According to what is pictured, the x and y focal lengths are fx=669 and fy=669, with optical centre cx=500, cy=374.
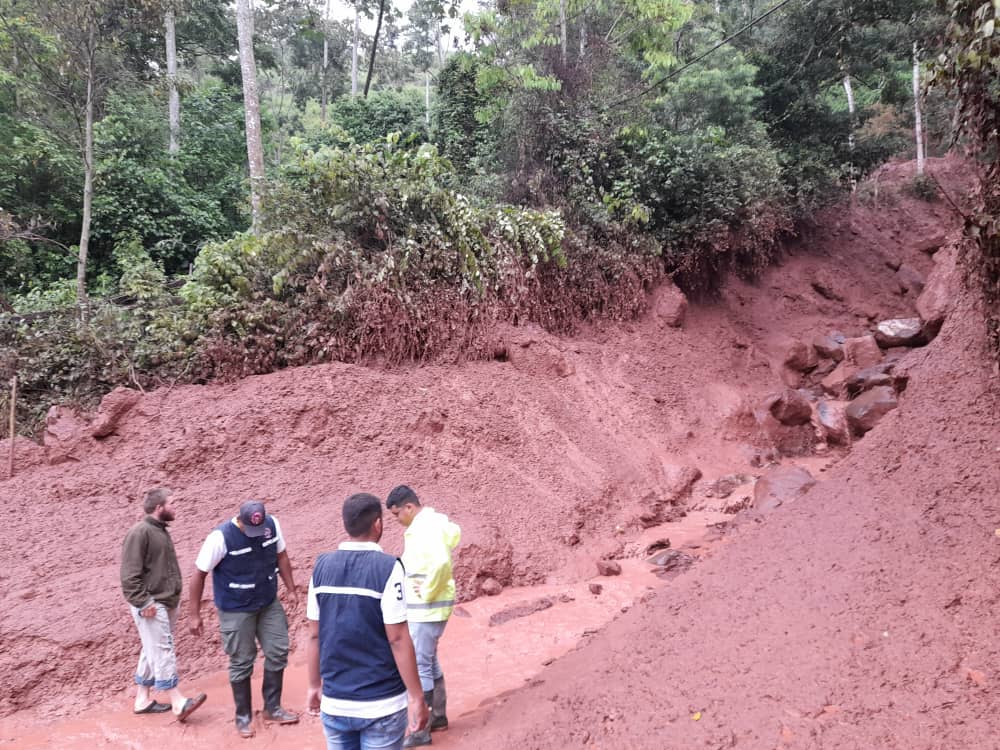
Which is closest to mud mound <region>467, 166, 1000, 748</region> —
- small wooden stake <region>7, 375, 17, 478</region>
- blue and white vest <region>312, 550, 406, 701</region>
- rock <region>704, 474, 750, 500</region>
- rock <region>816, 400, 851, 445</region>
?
blue and white vest <region>312, 550, 406, 701</region>

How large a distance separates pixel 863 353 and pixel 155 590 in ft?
44.6

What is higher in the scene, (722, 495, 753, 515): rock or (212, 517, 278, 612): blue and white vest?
(212, 517, 278, 612): blue and white vest

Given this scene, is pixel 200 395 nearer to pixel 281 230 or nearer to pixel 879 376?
pixel 281 230

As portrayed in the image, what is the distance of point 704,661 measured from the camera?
13.2ft

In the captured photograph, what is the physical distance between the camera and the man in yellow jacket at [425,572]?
4.18 m

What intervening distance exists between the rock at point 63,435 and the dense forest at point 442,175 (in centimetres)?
42

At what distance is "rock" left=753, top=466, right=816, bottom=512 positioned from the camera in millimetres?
8195

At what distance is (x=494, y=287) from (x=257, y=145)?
21.4 ft

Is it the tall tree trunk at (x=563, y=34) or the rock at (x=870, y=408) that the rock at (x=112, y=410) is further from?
the tall tree trunk at (x=563, y=34)

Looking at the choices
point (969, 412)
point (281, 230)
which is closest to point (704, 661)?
point (969, 412)

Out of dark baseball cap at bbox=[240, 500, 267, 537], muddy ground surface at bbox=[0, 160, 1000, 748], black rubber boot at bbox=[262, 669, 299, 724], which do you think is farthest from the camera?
black rubber boot at bbox=[262, 669, 299, 724]

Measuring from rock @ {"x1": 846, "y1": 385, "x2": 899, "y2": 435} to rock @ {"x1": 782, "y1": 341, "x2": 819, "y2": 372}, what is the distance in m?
3.49

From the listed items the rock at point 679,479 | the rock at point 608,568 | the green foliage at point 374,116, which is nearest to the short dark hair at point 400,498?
the rock at point 608,568

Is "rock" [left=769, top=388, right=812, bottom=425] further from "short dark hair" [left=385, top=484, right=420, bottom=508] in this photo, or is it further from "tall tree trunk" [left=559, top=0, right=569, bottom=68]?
"short dark hair" [left=385, top=484, right=420, bottom=508]
